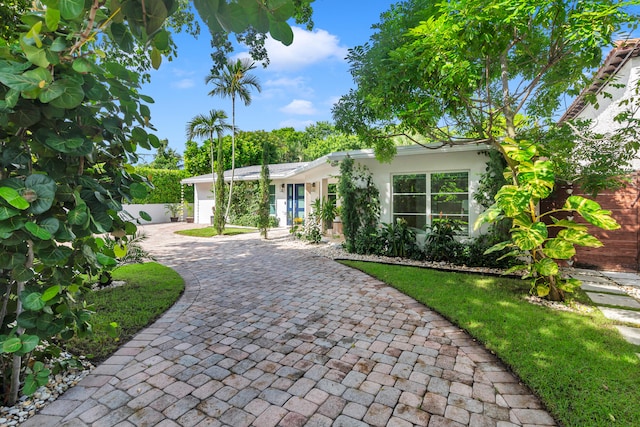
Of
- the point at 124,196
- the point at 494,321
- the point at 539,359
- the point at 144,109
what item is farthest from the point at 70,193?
the point at 494,321

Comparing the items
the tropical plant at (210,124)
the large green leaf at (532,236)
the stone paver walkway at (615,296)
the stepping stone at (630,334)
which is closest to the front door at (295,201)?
the tropical plant at (210,124)

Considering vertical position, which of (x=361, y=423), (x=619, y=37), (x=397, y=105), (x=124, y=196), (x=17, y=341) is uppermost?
(x=619, y=37)

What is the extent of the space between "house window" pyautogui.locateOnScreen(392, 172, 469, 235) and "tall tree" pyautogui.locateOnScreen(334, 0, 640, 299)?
1.77m

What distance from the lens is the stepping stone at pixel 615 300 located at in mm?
5016

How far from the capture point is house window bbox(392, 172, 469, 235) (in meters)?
8.38

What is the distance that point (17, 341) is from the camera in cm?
202

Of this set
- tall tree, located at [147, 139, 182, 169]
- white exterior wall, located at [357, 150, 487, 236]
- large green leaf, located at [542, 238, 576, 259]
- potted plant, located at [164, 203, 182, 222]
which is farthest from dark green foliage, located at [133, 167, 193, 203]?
large green leaf, located at [542, 238, 576, 259]

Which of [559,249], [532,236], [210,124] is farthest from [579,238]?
[210,124]

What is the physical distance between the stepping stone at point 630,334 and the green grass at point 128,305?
6190 mm

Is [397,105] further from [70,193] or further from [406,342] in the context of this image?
[70,193]

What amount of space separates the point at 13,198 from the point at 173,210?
22260 mm

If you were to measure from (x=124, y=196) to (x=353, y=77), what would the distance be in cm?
586

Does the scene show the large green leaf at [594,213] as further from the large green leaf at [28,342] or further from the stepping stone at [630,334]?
the large green leaf at [28,342]

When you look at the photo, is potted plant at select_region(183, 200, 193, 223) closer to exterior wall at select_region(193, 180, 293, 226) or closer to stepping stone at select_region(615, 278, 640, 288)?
exterior wall at select_region(193, 180, 293, 226)
